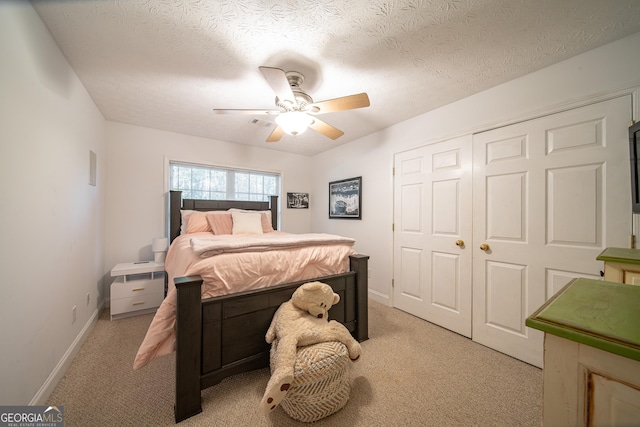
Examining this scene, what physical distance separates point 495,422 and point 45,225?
300 cm

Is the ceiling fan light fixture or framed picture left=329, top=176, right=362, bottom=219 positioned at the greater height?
the ceiling fan light fixture

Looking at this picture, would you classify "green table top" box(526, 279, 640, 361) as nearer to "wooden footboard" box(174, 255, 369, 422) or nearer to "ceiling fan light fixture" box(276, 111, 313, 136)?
"wooden footboard" box(174, 255, 369, 422)

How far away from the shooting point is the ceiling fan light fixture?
5.98ft

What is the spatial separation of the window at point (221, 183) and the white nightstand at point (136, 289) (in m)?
1.19

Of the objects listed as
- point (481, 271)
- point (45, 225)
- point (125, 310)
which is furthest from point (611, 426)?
point (125, 310)

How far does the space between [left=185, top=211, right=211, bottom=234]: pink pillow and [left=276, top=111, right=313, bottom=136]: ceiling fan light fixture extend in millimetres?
1890

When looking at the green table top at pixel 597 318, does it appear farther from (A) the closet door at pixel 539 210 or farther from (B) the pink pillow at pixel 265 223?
(B) the pink pillow at pixel 265 223

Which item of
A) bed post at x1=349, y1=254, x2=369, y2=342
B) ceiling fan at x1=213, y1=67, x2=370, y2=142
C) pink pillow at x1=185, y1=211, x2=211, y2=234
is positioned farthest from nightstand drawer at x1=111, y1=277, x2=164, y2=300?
bed post at x1=349, y1=254, x2=369, y2=342

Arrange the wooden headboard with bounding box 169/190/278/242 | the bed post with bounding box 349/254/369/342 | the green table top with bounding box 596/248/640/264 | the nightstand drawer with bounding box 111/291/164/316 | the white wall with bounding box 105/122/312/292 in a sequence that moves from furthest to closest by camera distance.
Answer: the wooden headboard with bounding box 169/190/278/242
the white wall with bounding box 105/122/312/292
the nightstand drawer with bounding box 111/291/164/316
the bed post with bounding box 349/254/369/342
the green table top with bounding box 596/248/640/264

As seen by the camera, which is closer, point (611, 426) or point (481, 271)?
point (611, 426)

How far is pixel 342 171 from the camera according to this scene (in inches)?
150

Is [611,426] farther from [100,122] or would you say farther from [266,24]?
[100,122]

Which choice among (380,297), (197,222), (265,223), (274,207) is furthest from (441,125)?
(197,222)

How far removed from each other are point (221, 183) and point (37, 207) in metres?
2.43
